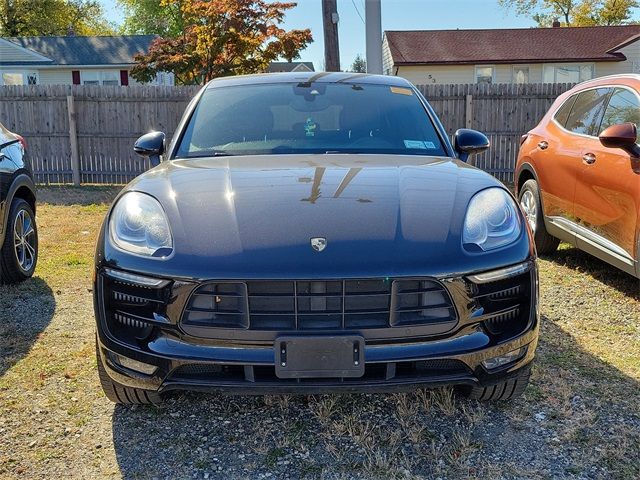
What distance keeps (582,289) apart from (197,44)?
60.3ft

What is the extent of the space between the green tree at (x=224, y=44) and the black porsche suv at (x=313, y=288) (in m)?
18.3

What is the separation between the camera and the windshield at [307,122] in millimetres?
3525

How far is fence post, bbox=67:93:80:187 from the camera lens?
11707 mm

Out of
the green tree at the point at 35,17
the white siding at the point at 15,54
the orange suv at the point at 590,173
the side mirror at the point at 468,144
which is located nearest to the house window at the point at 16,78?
the white siding at the point at 15,54

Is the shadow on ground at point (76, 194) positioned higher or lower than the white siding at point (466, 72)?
lower

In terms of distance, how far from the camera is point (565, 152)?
5230 millimetres

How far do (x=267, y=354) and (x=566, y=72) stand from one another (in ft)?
88.1

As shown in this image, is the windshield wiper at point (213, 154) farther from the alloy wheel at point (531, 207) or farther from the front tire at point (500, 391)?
the alloy wheel at point (531, 207)

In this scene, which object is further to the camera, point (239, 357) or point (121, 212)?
point (121, 212)

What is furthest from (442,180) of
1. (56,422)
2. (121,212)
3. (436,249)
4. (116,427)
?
(56,422)

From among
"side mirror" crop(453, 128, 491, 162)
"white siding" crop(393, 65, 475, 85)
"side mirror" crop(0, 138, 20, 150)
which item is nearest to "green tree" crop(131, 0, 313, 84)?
"white siding" crop(393, 65, 475, 85)

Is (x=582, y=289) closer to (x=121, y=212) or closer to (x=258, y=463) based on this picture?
(x=258, y=463)

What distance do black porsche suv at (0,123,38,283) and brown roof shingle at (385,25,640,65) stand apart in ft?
71.2

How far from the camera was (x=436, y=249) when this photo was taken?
2.35m
